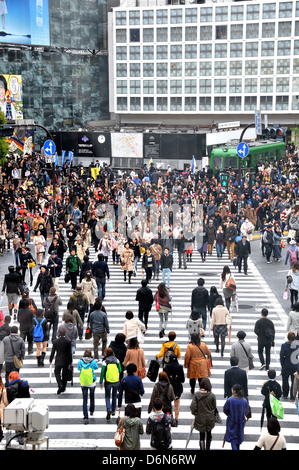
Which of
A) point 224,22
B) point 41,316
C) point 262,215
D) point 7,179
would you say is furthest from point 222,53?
point 41,316

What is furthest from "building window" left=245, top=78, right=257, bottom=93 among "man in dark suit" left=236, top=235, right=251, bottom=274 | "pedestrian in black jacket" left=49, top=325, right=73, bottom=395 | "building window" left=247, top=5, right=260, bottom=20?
"pedestrian in black jacket" left=49, top=325, right=73, bottom=395

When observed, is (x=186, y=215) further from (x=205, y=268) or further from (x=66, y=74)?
(x=66, y=74)

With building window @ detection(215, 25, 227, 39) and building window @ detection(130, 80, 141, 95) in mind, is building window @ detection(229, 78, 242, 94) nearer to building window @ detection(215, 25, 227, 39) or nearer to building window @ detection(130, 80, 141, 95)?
building window @ detection(215, 25, 227, 39)

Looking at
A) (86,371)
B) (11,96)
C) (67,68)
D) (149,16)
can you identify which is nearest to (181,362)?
(86,371)

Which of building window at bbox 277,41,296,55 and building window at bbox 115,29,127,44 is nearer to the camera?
building window at bbox 277,41,296,55

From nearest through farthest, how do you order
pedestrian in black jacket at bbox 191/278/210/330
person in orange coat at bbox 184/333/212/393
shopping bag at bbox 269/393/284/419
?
shopping bag at bbox 269/393/284/419
person in orange coat at bbox 184/333/212/393
pedestrian in black jacket at bbox 191/278/210/330

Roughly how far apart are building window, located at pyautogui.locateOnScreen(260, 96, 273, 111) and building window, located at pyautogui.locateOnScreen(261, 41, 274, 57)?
425 cm

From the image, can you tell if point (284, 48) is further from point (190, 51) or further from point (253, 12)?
point (190, 51)

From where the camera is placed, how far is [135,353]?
12953mm

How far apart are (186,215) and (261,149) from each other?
19.8m

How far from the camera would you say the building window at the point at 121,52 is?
73812 millimetres

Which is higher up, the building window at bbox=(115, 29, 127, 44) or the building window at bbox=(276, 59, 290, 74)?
the building window at bbox=(115, 29, 127, 44)

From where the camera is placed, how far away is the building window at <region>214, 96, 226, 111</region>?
7312 centimetres

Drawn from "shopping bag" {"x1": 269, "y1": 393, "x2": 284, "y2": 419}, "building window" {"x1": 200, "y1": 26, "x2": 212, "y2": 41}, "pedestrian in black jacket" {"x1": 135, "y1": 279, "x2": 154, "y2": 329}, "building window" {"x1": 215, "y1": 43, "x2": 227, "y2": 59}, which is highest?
"building window" {"x1": 200, "y1": 26, "x2": 212, "y2": 41}
